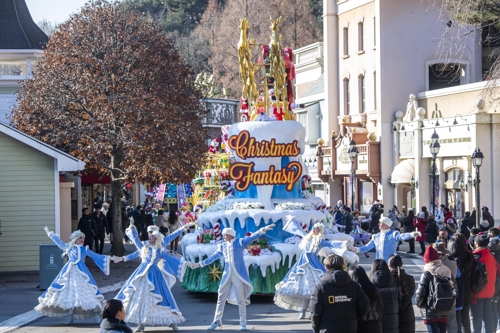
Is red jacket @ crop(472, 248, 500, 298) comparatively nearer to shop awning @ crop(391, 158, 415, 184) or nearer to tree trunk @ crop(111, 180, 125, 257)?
tree trunk @ crop(111, 180, 125, 257)

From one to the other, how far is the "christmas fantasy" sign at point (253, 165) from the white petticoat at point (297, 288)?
4.00m

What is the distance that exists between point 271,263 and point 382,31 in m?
27.0

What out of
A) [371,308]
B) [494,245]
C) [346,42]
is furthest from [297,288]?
[346,42]

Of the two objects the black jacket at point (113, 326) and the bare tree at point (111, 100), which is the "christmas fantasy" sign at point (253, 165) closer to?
the bare tree at point (111, 100)

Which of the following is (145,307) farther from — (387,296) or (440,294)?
(387,296)

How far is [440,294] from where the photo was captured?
10938mm

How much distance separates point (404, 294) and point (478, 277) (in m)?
2.34

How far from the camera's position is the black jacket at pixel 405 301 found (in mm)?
10508

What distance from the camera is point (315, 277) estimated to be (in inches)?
619

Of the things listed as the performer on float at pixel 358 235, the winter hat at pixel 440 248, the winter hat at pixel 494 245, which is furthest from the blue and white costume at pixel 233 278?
the performer on float at pixel 358 235

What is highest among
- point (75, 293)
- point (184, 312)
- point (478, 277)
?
point (478, 277)

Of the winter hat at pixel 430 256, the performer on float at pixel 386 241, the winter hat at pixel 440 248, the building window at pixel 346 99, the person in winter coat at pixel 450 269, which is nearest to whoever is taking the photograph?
the winter hat at pixel 430 256

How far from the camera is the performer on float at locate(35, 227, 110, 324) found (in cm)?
1541

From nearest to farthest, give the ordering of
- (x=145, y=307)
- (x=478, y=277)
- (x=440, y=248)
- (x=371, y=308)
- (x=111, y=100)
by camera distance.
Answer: (x=371, y=308), (x=440, y=248), (x=478, y=277), (x=145, y=307), (x=111, y=100)
